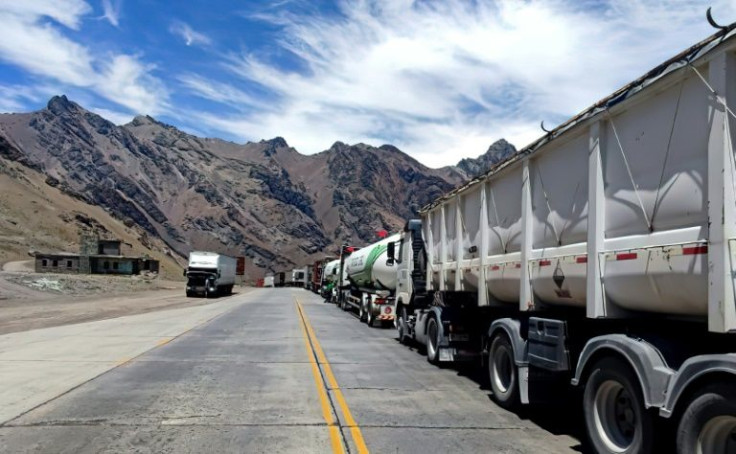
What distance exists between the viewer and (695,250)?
488 centimetres

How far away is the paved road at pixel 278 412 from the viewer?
6508 mm

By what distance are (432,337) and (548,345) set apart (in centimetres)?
573

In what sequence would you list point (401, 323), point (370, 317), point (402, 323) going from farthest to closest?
point (370, 317) < point (401, 323) < point (402, 323)

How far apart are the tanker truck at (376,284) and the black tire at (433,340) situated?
22.5 feet

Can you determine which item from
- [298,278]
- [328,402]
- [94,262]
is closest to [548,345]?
[328,402]

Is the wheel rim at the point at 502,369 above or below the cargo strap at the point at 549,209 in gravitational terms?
below

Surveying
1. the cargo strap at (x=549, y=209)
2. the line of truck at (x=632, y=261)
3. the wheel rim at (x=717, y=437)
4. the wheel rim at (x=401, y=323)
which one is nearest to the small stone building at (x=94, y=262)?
the wheel rim at (x=401, y=323)

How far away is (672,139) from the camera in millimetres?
5348

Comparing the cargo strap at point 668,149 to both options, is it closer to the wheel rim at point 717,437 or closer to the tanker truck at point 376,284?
the wheel rim at point 717,437

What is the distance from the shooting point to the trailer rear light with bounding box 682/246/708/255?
188 inches

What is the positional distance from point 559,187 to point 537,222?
671mm

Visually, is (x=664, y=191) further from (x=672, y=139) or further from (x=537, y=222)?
(x=537, y=222)

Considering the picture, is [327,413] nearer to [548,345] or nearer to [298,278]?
[548,345]

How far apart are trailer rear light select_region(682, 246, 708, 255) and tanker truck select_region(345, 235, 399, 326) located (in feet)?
48.3
